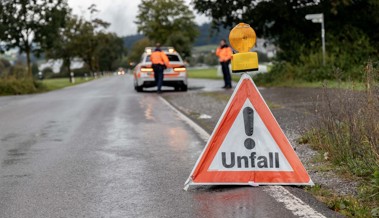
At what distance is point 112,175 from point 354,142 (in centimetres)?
269

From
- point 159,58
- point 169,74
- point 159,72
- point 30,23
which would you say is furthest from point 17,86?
point 159,72

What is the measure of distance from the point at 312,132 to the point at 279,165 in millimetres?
2349

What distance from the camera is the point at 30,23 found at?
1323 inches

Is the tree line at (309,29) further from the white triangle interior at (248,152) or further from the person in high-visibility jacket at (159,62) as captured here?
the white triangle interior at (248,152)

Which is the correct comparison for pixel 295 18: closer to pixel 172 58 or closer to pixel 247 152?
pixel 172 58

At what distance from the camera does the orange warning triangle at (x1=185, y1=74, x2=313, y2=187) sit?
18.4 feet

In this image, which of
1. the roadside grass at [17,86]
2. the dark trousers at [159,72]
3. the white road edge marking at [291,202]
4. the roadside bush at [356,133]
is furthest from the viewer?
the roadside grass at [17,86]

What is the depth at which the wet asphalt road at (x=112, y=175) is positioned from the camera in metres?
5.10

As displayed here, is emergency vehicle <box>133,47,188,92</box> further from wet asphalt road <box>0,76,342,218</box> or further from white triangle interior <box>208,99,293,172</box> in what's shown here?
white triangle interior <box>208,99,293,172</box>

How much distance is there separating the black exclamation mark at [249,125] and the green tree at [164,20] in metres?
88.1

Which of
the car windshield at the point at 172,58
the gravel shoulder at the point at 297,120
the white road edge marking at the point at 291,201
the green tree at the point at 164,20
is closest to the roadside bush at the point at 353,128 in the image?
the gravel shoulder at the point at 297,120

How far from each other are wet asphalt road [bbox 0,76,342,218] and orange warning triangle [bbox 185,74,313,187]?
0.14m

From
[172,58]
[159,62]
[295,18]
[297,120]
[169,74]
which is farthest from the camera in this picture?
[172,58]

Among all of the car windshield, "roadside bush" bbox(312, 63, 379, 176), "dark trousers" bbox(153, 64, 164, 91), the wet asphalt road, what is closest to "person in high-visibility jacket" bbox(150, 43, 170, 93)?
"dark trousers" bbox(153, 64, 164, 91)
